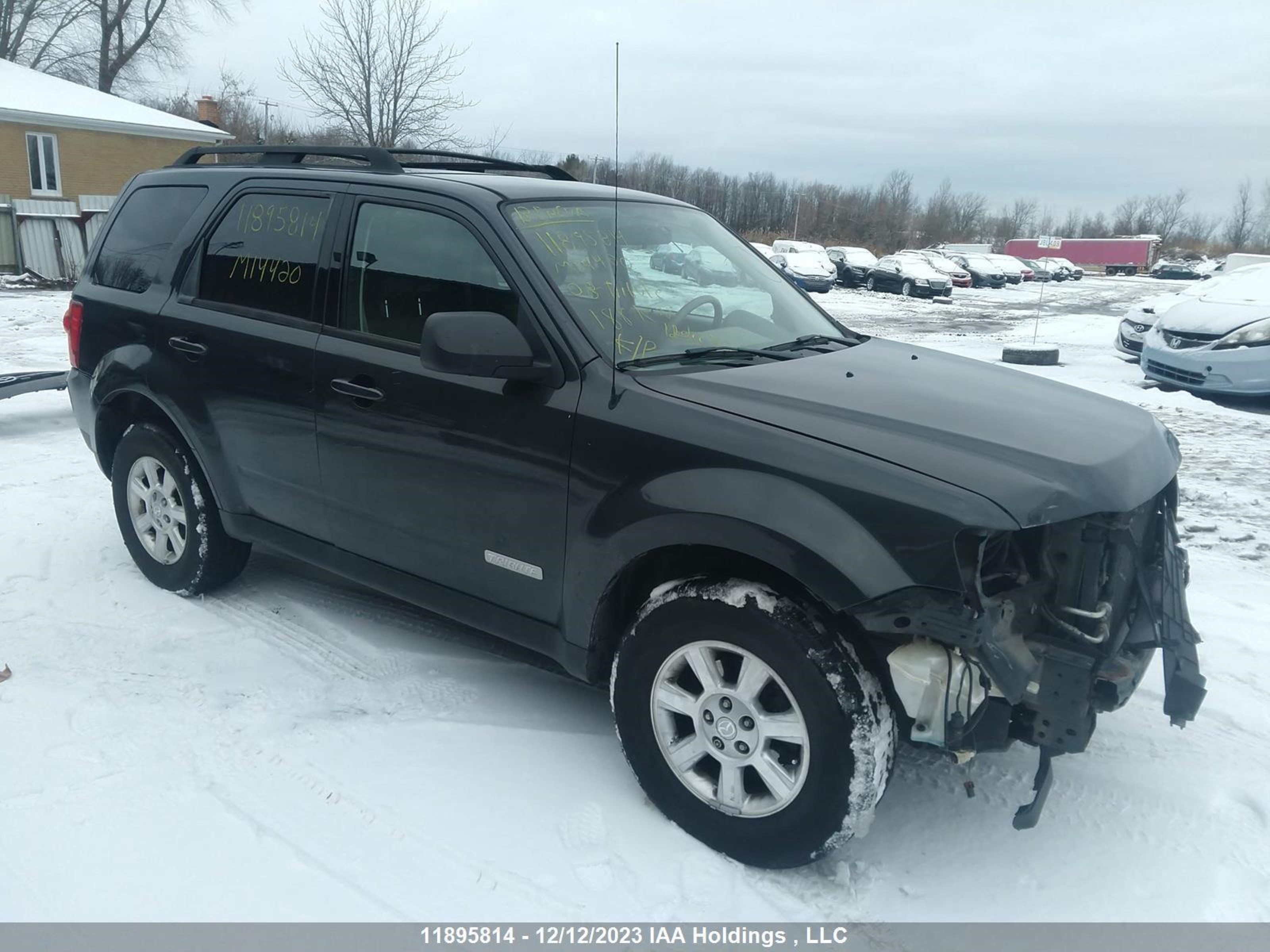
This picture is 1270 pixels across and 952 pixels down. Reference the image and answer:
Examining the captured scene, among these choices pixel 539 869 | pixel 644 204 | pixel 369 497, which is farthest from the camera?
pixel 644 204

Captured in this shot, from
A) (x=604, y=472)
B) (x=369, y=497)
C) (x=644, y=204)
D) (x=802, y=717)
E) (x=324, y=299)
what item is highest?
(x=644, y=204)

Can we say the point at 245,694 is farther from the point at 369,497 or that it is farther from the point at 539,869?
the point at 539,869

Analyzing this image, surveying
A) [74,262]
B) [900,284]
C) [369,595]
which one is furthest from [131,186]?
[900,284]

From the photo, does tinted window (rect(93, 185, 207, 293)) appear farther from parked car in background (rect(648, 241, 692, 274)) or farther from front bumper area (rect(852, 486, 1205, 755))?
front bumper area (rect(852, 486, 1205, 755))

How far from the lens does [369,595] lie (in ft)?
15.4

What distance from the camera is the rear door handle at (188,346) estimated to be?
13.4 feet

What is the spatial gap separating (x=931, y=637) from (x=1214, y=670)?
7.82ft

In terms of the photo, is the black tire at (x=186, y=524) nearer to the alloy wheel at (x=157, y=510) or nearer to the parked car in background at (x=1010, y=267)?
the alloy wheel at (x=157, y=510)

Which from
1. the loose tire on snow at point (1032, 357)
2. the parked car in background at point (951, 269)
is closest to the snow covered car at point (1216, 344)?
the loose tire on snow at point (1032, 357)

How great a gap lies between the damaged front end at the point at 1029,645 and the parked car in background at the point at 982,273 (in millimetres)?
42708

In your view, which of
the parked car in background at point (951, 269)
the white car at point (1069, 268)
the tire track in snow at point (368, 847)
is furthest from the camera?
the white car at point (1069, 268)

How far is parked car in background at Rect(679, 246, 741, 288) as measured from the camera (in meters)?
3.77

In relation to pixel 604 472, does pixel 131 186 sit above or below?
above

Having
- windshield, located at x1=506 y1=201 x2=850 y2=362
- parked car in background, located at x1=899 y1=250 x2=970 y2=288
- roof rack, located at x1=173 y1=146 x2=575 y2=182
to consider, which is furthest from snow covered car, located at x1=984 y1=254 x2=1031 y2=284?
windshield, located at x1=506 y1=201 x2=850 y2=362
